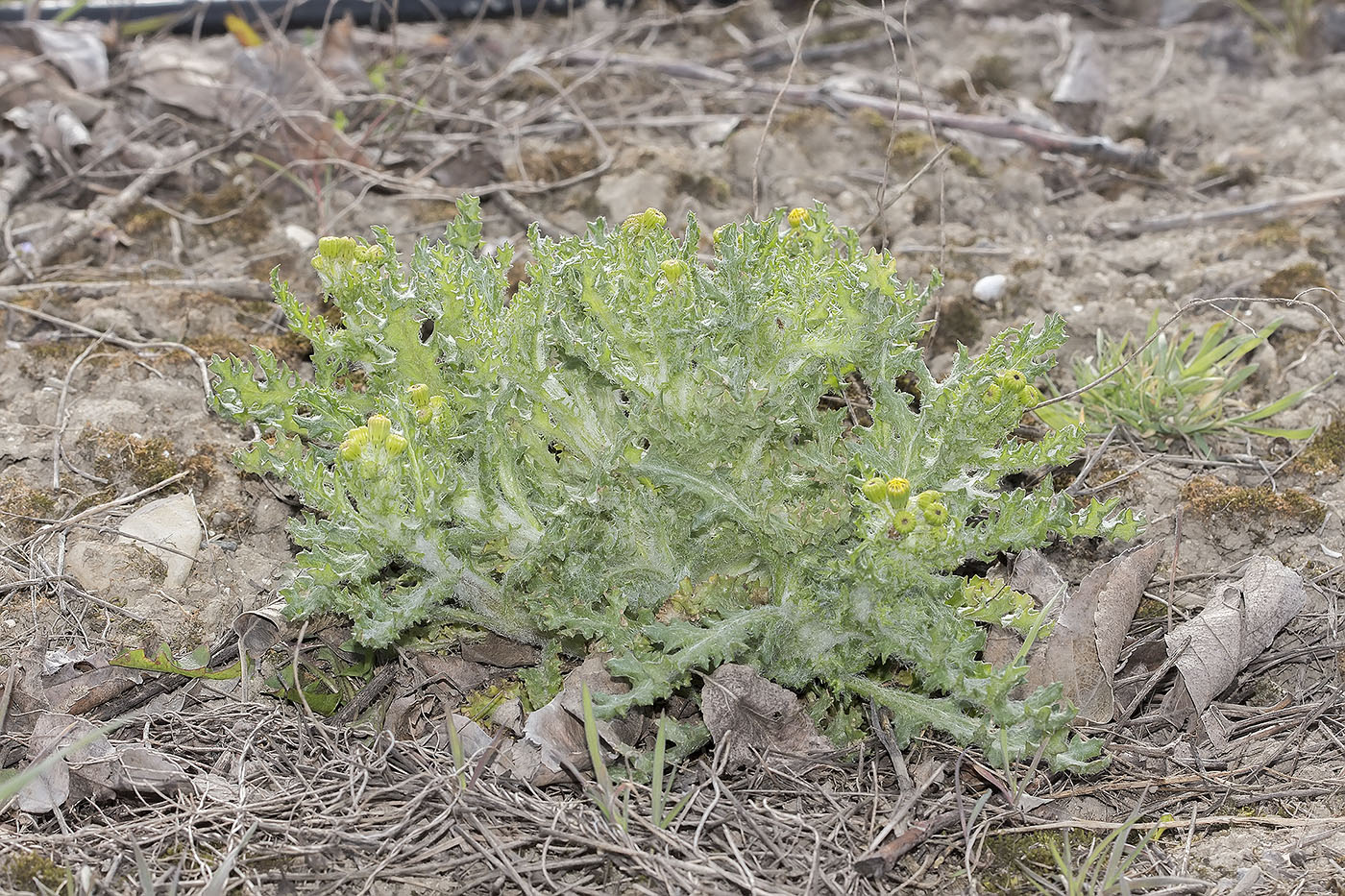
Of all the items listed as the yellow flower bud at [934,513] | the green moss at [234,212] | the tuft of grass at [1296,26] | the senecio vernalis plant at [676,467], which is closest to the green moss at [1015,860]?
the senecio vernalis plant at [676,467]

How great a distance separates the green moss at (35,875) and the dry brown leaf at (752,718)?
4.28ft

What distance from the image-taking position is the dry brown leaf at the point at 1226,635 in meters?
2.82

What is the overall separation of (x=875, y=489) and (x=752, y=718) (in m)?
0.68

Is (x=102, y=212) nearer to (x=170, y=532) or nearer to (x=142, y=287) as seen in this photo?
(x=142, y=287)

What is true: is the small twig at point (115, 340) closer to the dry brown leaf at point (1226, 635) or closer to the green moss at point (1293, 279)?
the dry brown leaf at point (1226, 635)

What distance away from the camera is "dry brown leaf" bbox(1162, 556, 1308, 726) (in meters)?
2.82

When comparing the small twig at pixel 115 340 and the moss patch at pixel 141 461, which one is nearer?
the moss patch at pixel 141 461

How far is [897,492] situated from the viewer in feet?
7.46

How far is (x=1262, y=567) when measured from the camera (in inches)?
119

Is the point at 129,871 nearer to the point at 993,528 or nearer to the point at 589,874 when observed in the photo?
the point at 589,874

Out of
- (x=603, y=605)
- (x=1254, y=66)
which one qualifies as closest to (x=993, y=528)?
(x=603, y=605)

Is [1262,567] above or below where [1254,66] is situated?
below

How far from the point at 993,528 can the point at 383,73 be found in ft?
13.9

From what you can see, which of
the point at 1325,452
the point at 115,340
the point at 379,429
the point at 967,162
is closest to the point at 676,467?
the point at 379,429
